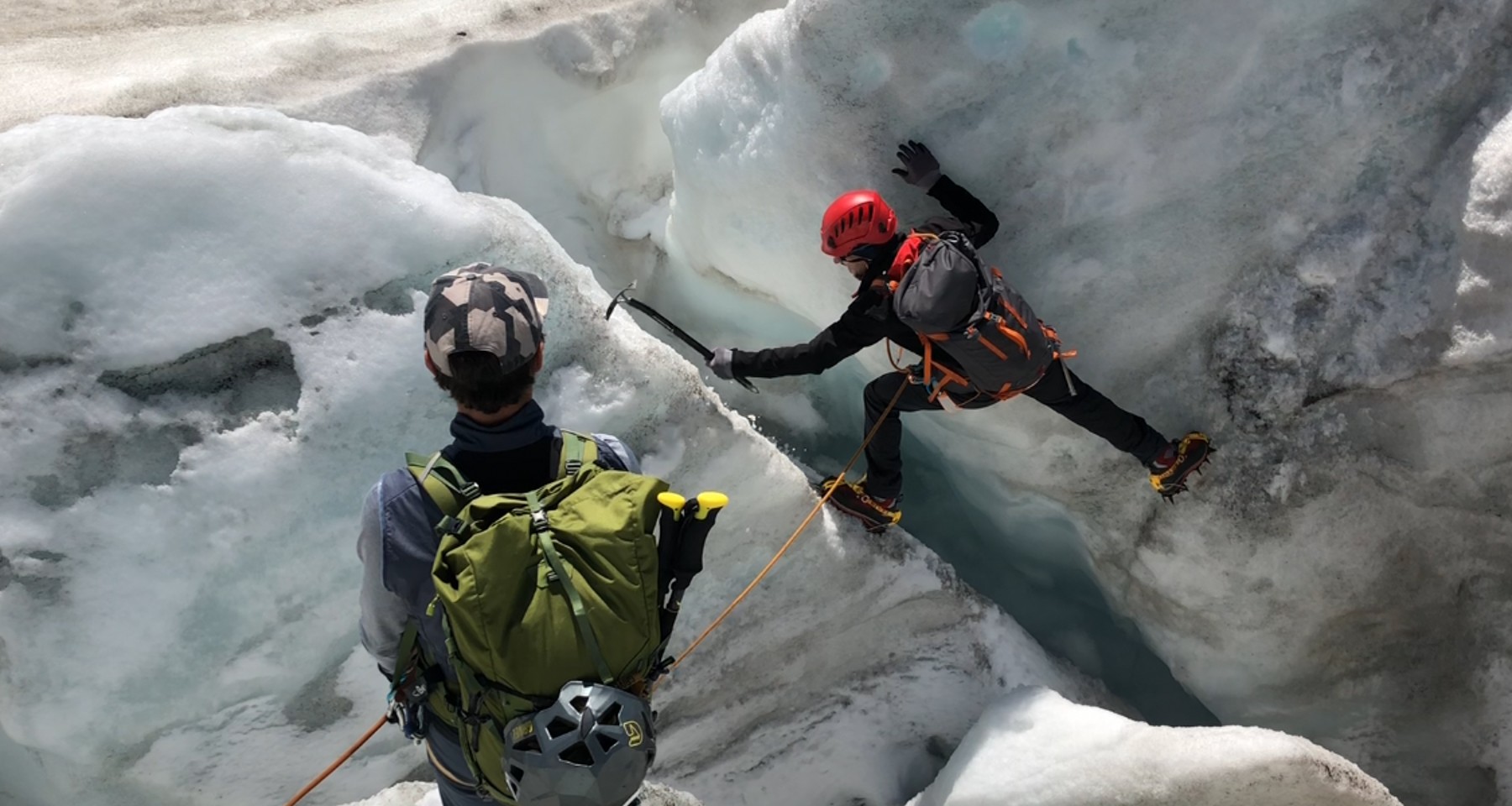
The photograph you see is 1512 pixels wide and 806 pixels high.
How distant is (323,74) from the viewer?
386 cm

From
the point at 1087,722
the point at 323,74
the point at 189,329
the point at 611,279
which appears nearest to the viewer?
the point at 189,329

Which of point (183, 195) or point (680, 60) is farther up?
point (680, 60)

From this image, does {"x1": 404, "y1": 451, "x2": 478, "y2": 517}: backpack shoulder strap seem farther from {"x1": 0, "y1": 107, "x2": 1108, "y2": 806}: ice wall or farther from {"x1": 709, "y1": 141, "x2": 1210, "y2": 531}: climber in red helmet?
{"x1": 709, "y1": 141, "x2": 1210, "y2": 531}: climber in red helmet

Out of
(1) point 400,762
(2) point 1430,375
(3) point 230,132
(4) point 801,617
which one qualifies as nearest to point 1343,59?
(2) point 1430,375

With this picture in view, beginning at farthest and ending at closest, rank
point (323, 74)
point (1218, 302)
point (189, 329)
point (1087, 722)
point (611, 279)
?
1. point (611, 279)
2. point (323, 74)
3. point (1218, 302)
4. point (1087, 722)
5. point (189, 329)

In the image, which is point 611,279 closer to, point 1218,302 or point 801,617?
point 801,617

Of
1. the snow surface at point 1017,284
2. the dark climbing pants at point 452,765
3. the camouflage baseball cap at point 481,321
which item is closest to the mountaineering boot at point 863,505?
the snow surface at point 1017,284

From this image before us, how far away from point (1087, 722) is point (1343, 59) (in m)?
2.19

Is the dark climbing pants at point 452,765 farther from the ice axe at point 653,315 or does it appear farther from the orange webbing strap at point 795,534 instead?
the ice axe at point 653,315

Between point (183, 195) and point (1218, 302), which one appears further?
point (1218, 302)

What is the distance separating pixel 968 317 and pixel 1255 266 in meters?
1.09

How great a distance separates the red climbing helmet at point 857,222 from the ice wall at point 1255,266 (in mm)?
389

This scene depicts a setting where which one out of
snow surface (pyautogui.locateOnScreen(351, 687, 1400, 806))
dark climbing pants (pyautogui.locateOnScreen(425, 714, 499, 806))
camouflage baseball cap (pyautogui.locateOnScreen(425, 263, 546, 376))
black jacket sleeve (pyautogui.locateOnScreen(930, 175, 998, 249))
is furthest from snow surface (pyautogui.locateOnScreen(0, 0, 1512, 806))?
camouflage baseball cap (pyautogui.locateOnScreen(425, 263, 546, 376))

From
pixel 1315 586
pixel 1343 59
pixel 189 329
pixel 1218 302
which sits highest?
pixel 1343 59
